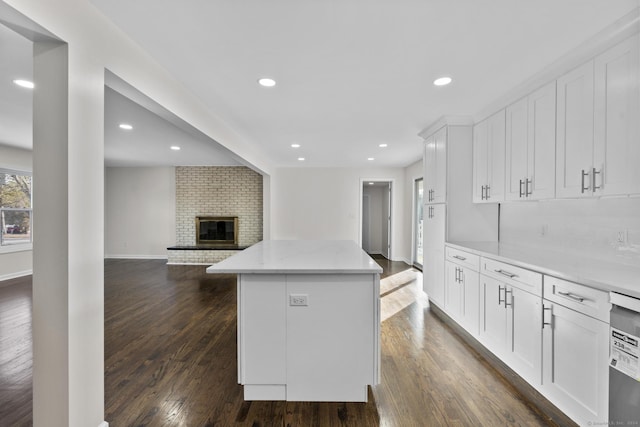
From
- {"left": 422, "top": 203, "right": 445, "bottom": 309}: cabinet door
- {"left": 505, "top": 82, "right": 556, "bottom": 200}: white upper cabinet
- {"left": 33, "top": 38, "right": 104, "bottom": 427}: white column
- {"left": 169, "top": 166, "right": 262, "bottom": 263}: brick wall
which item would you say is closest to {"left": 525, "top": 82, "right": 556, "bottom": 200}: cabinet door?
{"left": 505, "top": 82, "right": 556, "bottom": 200}: white upper cabinet

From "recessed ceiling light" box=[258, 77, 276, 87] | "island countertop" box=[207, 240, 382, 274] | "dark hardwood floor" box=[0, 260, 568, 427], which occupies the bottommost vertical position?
"dark hardwood floor" box=[0, 260, 568, 427]

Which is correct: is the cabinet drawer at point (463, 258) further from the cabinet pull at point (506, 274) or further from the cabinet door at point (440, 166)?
the cabinet door at point (440, 166)

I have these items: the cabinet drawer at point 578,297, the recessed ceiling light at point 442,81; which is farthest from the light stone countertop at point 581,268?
the recessed ceiling light at point 442,81

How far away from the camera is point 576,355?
1.58 m

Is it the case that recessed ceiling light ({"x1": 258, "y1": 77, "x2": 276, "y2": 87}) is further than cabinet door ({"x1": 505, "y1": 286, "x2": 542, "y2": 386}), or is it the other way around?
recessed ceiling light ({"x1": 258, "y1": 77, "x2": 276, "y2": 87})

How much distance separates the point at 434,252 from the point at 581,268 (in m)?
1.89

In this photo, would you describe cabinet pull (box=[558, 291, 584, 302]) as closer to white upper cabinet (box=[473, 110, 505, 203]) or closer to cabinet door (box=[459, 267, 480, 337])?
cabinet door (box=[459, 267, 480, 337])

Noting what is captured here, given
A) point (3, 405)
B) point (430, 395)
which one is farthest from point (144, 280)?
point (430, 395)

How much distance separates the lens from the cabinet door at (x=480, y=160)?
3.12 meters

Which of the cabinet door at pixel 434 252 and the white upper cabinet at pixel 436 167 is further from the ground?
the white upper cabinet at pixel 436 167

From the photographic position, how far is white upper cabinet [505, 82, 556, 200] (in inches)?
88.6

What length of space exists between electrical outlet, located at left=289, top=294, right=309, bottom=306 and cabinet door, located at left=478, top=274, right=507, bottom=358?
1.56m

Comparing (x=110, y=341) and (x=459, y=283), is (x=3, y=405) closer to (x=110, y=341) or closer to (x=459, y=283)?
(x=110, y=341)

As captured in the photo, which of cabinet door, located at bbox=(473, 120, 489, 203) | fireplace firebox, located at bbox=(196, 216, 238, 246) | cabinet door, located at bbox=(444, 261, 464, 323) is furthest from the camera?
fireplace firebox, located at bbox=(196, 216, 238, 246)
